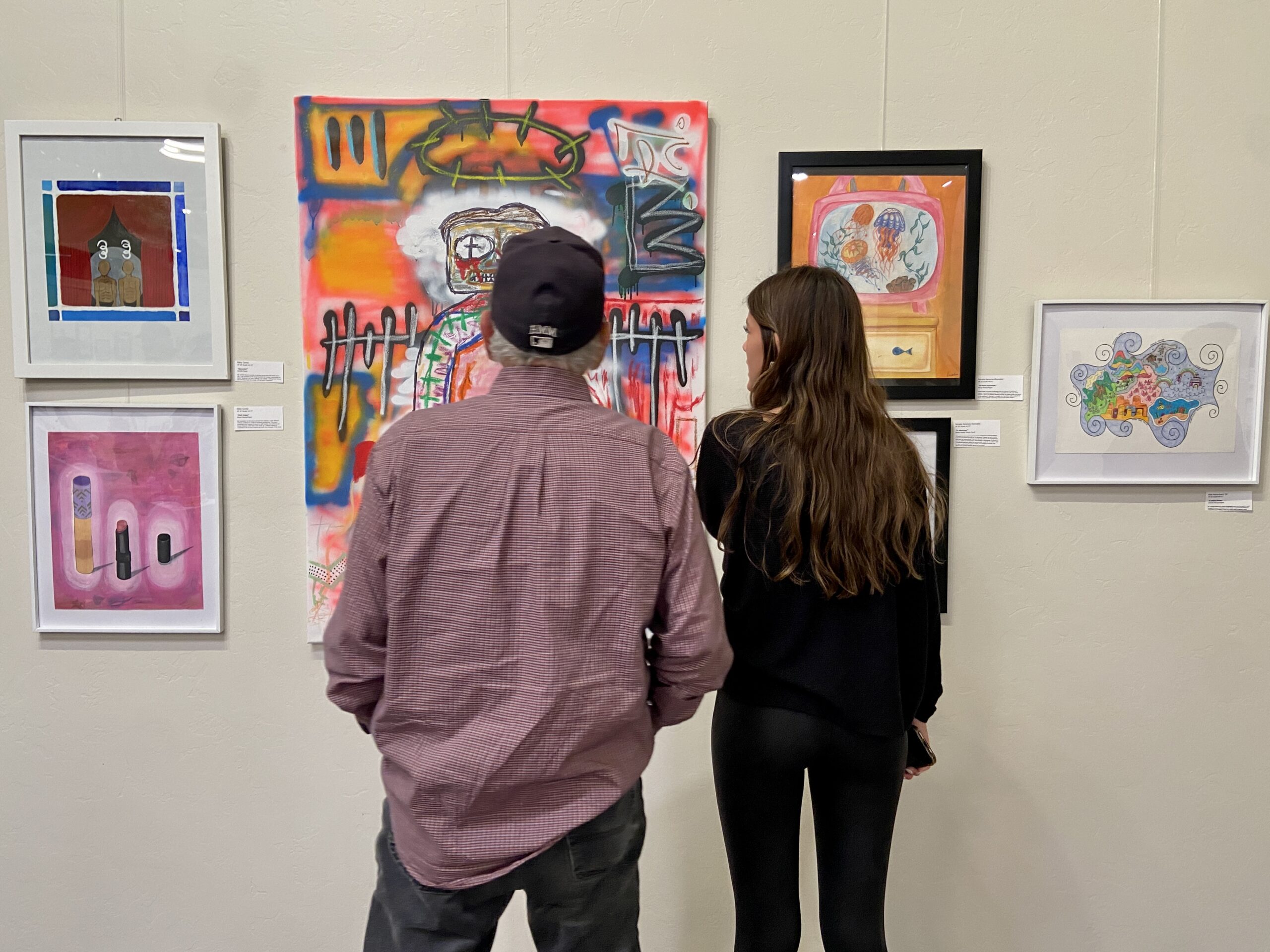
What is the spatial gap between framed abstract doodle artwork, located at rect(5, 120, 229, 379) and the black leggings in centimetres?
128

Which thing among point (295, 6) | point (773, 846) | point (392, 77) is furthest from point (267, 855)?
point (295, 6)

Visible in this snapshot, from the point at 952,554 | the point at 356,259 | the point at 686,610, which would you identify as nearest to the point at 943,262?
the point at 952,554

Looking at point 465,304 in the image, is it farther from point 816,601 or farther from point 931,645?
point 931,645

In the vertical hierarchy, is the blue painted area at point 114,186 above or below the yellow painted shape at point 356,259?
above

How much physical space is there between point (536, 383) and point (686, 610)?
1.07 feet

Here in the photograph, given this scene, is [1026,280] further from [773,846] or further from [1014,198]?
[773,846]

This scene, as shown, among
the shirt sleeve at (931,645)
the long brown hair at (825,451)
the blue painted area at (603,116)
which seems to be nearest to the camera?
the long brown hair at (825,451)

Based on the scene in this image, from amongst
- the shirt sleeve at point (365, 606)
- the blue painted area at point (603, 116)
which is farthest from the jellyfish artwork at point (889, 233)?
the shirt sleeve at point (365, 606)

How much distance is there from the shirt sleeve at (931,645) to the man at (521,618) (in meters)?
0.40

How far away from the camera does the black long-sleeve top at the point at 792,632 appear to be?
1146 mm

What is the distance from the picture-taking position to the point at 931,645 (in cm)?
127

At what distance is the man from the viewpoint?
3.03 feet

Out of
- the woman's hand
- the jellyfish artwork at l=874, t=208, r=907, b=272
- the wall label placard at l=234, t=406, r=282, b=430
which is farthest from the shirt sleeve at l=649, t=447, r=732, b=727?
the wall label placard at l=234, t=406, r=282, b=430

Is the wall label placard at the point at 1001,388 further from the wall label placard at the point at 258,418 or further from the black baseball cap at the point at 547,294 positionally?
the wall label placard at the point at 258,418
